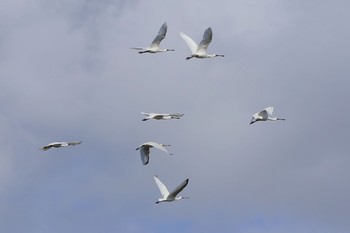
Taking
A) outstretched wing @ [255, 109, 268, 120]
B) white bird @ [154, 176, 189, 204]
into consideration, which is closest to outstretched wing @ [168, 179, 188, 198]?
white bird @ [154, 176, 189, 204]

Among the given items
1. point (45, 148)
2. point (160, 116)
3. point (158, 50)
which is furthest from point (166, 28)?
point (45, 148)

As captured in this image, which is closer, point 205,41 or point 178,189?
point 178,189

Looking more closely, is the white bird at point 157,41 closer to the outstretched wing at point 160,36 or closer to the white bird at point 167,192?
the outstretched wing at point 160,36

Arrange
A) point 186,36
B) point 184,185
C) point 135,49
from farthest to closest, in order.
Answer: point 186,36 < point 135,49 < point 184,185

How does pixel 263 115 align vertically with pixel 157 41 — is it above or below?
below

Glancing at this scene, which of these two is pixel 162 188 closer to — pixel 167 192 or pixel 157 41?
pixel 167 192

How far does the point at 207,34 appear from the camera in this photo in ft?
305

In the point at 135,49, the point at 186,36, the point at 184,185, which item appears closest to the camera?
the point at 184,185

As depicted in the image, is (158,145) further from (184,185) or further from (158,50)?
(158,50)

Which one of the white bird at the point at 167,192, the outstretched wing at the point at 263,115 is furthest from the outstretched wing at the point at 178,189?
the outstretched wing at the point at 263,115

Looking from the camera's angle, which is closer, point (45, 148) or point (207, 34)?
point (45, 148)

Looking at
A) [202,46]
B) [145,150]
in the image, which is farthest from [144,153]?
[202,46]

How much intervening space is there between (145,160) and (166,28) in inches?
520

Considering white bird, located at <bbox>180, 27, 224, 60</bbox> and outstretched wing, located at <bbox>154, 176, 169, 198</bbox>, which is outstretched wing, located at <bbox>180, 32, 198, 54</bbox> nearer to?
white bird, located at <bbox>180, 27, 224, 60</bbox>
